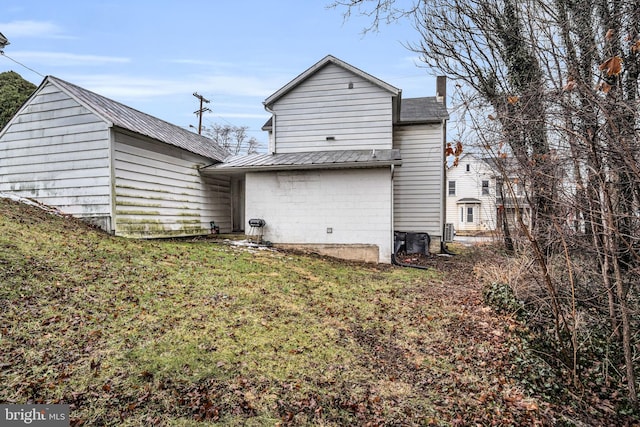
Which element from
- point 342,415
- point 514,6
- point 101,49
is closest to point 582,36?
point 514,6

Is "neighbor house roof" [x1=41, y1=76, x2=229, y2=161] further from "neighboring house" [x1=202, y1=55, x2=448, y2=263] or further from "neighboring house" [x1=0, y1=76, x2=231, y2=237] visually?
"neighboring house" [x1=202, y1=55, x2=448, y2=263]

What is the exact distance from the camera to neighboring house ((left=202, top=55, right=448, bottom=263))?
10.0 m

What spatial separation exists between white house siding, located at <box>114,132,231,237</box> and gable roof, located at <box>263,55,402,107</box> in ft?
11.8

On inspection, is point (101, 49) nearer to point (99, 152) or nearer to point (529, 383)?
point (99, 152)

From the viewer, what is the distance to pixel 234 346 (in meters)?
3.95

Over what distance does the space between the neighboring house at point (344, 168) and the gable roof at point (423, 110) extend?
0.15 feet

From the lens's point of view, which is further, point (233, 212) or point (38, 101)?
point (233, 212)

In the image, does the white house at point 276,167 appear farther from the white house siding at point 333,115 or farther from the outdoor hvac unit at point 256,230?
the outdoor hvac unit at point 256,230

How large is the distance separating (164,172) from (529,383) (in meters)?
10.2

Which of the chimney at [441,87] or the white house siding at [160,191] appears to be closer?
the white house siding at [160,191]

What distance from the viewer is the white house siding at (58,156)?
8.75m

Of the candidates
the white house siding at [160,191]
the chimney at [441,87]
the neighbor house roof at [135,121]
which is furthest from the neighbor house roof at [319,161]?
the chimney at [441,87]

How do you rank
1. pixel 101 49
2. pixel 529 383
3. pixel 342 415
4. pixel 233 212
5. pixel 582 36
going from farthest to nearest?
pixel 101 49 → pixel 233 212 → pixel 582 36 → pixel 529 383 → pixel 342 415

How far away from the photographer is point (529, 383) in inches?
143
